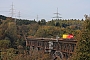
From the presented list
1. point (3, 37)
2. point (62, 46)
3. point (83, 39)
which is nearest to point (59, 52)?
point (62, 46)

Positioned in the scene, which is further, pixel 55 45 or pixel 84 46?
pixel 55 45

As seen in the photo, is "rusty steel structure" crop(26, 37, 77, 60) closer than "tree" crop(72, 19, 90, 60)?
No

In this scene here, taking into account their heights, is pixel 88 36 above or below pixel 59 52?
above

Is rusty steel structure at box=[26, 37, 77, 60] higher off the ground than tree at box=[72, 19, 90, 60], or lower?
lower

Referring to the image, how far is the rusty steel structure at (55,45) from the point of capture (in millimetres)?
29891

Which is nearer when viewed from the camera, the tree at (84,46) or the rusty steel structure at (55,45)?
the tree at (84,46)

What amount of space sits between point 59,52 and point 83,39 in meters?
21.7

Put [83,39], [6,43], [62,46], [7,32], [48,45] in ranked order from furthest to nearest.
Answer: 1. [7,32]
2. [6,43]
3. [48,45]
4. [62,46]
5. [83,39]

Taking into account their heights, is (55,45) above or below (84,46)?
below

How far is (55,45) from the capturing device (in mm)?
34469

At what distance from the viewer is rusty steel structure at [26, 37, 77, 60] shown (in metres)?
29.9

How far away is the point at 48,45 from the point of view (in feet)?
118

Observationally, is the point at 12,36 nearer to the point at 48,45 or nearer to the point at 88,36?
the point at 48,45

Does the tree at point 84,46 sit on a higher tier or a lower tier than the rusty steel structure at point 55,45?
higher
